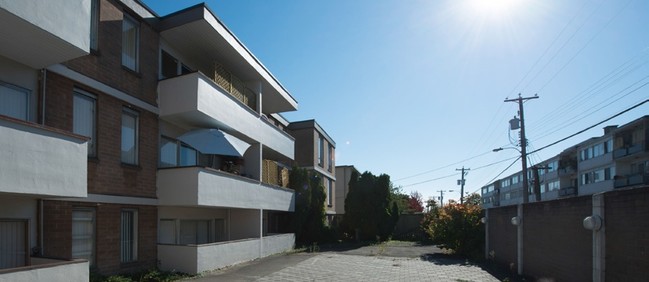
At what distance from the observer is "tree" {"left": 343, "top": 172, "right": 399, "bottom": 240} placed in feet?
92.6

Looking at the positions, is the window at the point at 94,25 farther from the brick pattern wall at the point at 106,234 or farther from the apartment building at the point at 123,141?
the brick pattern wall at the point at 106,234

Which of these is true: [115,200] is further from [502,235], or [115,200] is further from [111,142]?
[502,235]

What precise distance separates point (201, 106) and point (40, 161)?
19.4 ft

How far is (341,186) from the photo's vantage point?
129ft

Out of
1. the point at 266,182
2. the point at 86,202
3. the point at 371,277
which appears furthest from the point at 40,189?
the point at 266,182

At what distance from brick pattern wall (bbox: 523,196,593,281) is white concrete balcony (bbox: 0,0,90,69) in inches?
420

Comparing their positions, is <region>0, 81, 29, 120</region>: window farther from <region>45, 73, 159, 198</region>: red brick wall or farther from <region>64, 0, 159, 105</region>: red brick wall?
<region>64, 0, 159, 105</region>: red brick wall

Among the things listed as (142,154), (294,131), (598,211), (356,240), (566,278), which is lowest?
(356,240)

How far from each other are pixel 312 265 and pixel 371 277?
3.26m

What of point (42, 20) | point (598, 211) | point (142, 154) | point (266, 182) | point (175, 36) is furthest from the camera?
point (266, 182)

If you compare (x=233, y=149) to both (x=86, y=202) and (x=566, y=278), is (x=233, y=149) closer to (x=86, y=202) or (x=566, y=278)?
(x=86, y=202)

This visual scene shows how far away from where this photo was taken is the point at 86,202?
10.5m

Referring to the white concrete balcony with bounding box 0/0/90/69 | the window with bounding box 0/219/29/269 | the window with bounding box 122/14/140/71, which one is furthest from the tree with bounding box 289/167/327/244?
the white concrete balcony with bounding box 0/0/90/69

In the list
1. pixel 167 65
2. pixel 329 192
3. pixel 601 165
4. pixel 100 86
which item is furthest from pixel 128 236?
pixel 601 165
